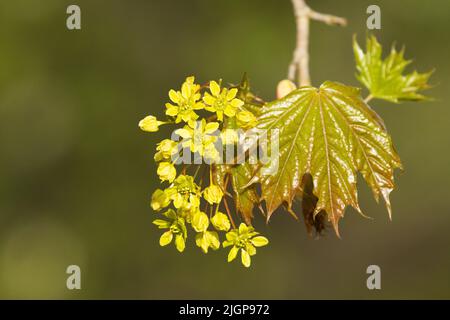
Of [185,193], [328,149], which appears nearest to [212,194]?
[185,193]

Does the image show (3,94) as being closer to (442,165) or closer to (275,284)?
(275,284)

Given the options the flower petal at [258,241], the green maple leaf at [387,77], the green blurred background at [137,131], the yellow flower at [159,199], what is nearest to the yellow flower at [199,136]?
the yellow flower at [159,199]

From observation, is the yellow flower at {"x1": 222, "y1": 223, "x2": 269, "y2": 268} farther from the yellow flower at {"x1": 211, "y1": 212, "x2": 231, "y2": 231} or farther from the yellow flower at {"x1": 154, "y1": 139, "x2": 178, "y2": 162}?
the yellow flower at {"x1": 154, "y1": 139, "x2": 178, "y2": 162}

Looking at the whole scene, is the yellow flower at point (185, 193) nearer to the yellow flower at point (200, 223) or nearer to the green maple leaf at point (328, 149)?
the yellow flower at point (200, 223)

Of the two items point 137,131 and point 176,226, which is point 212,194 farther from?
point 137,131

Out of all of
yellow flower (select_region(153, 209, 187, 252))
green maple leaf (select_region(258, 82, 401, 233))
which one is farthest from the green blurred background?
yellow flower (select_region(153, 209, 187, 252))
